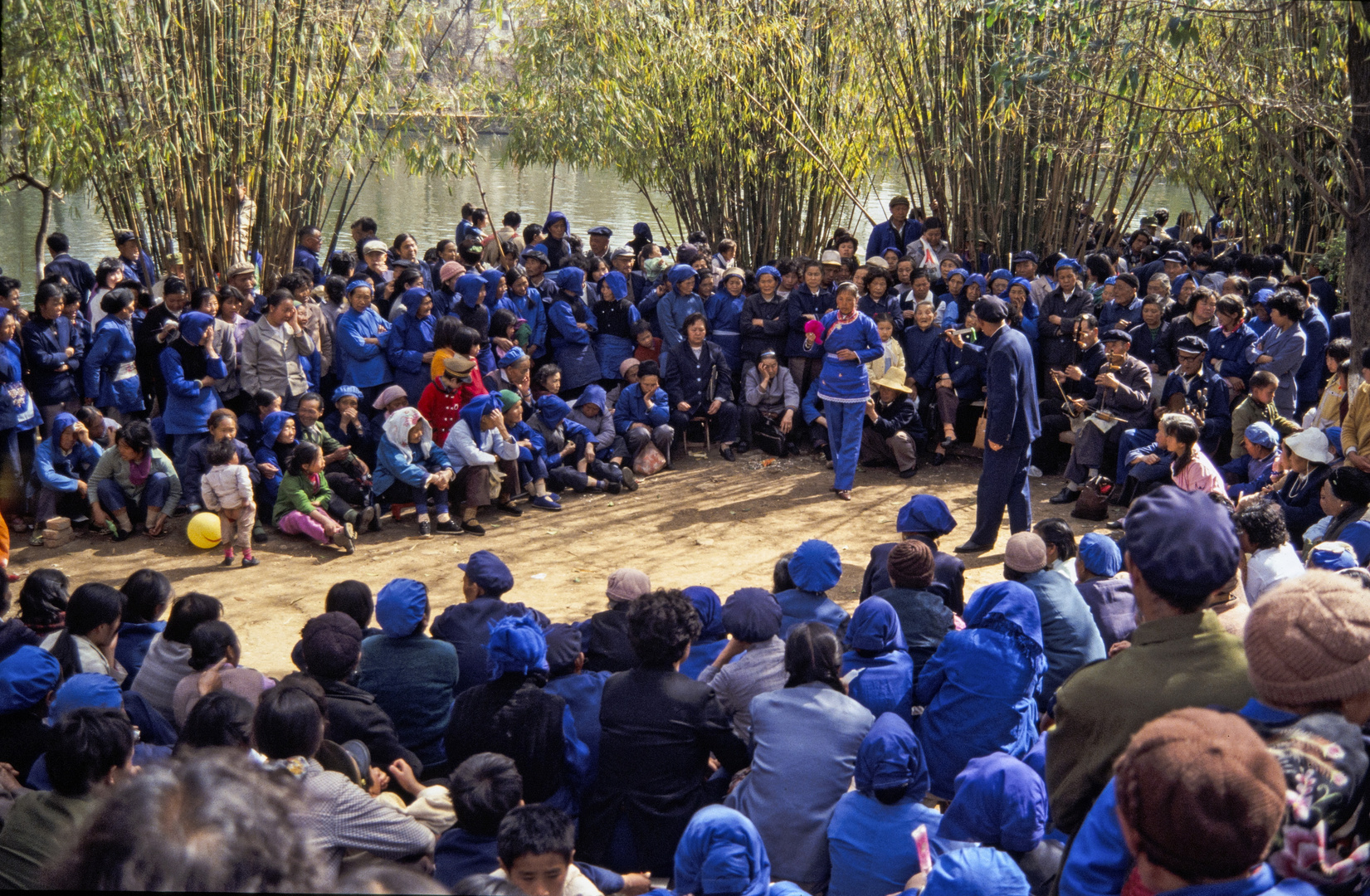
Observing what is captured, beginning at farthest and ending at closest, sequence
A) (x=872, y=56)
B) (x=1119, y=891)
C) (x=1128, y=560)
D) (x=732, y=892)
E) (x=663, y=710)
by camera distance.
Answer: (x=872, y=56), (x=663, y=710), (x=732, y=892), (x=1128, y=560), (x=1119, y=891)

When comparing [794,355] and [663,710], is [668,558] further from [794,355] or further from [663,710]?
[663,710]

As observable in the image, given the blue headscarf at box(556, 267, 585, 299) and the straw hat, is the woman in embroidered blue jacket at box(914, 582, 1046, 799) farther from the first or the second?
the blue headscarf at box(556, 267, 585, 299)

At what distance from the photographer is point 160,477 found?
22.2 ft

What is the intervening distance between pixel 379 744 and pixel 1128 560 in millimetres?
2413

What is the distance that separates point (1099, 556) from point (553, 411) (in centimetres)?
417

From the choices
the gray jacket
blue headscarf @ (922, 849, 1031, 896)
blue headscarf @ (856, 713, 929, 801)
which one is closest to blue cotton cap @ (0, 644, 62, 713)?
blue headscarf @ (856, 713, 929, 801)

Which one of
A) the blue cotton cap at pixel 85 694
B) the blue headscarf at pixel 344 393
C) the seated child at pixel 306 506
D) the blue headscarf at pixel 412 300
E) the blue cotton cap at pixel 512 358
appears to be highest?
the blue headscarf at pixel 412 300

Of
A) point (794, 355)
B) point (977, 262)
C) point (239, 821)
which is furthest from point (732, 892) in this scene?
point (977, 262)

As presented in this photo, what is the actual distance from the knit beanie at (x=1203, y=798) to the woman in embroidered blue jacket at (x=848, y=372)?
20.1 feet

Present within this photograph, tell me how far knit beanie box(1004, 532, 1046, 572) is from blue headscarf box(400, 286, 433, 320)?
4777mm

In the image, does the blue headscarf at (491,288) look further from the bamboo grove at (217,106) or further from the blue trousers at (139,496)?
the blue trousers at (139,496)

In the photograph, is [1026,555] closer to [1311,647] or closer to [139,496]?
[1311,647]

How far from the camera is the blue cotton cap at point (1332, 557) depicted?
4.05 metres

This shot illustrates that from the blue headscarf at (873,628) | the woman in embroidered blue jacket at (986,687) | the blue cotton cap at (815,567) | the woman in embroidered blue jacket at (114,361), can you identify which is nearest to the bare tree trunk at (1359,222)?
the blue cotton cap at (815,567)
